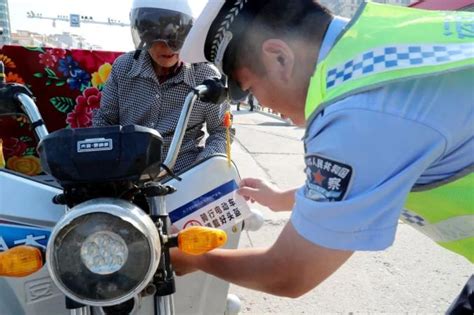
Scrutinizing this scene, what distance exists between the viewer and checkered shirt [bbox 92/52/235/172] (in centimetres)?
230

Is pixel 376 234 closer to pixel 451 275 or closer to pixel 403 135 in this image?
pixel 403 135

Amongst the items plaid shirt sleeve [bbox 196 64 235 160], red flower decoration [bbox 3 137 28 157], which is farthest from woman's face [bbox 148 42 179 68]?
red flower decoration [bbox 3 137 28 157]

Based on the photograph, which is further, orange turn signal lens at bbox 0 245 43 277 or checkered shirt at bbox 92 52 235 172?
checkered shirt at bbox 92 52 235 172

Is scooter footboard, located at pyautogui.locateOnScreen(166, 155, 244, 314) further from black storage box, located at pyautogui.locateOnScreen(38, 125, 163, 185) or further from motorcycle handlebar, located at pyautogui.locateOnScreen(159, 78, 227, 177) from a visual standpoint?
black storage box, located at pyautogui.locateOnScreen(38, 125, 163, 185)

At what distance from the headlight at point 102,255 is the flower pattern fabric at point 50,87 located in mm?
2237

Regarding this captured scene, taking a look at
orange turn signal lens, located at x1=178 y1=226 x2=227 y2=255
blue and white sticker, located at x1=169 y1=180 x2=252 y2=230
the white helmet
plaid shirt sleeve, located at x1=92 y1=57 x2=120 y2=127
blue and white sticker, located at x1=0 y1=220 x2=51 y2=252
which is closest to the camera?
orange turn signal lens, located at x1=178 y1=226 x2=227 y2=255

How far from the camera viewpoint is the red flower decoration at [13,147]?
2.99m

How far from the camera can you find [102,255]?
3.10ft

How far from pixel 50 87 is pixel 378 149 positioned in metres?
2.67

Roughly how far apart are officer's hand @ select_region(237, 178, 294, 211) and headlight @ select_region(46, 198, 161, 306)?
0.75 meters

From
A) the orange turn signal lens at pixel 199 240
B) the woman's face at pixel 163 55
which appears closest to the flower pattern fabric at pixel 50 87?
the woman's face at pixel 163 55

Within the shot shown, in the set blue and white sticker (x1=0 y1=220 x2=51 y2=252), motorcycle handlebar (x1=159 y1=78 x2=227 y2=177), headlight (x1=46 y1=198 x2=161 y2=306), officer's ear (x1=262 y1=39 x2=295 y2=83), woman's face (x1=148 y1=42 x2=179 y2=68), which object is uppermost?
officer's ear (x1=262 y1=39 x2=295 y2=83)

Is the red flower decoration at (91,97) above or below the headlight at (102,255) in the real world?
below

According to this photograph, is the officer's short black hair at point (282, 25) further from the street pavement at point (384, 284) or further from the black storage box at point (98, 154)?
the street pavement at point (384, 284)
